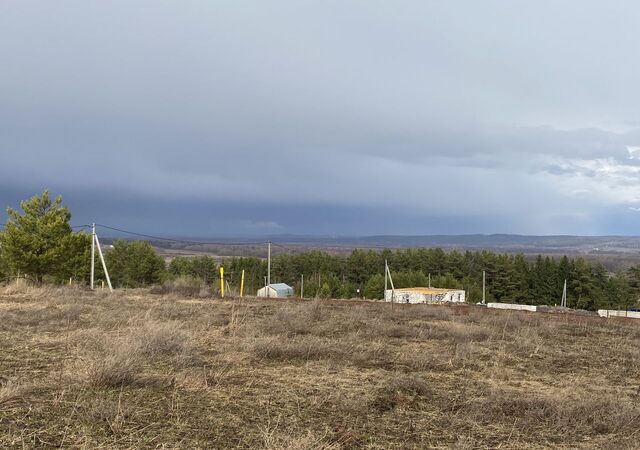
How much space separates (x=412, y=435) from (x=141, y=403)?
102 inches

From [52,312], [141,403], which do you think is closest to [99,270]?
[52,312]

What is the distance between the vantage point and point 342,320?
11.6m

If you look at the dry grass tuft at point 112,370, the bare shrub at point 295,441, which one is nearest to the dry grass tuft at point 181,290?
the dry grass tuft at point 112,370

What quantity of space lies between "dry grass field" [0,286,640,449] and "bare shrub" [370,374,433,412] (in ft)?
0.06

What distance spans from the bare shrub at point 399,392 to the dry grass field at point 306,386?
0.06 ft

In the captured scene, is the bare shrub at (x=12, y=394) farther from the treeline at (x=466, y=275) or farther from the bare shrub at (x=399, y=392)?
the treeline at (x=466, y=275)

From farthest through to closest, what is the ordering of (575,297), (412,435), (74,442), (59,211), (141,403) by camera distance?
(575,297)
(59,211)
(141,403)
(412,435)
(74,442)

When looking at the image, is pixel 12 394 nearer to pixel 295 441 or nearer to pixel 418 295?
pixel 295 441

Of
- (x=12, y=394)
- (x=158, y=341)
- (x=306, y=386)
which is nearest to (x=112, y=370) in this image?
(x=12, y=394)

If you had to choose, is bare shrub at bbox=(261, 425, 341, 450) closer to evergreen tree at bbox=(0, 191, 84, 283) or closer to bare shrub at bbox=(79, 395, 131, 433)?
bare shrub at bbox=(79, 395, 131, 433)

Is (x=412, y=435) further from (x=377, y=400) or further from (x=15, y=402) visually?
(x=15, y=402)

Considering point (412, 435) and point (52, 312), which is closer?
point (412, 435)

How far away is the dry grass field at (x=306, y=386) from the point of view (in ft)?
14.0

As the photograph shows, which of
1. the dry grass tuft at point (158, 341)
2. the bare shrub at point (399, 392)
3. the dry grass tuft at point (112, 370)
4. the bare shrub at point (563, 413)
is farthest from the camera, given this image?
the dry grass tuft at point (158, 341)
